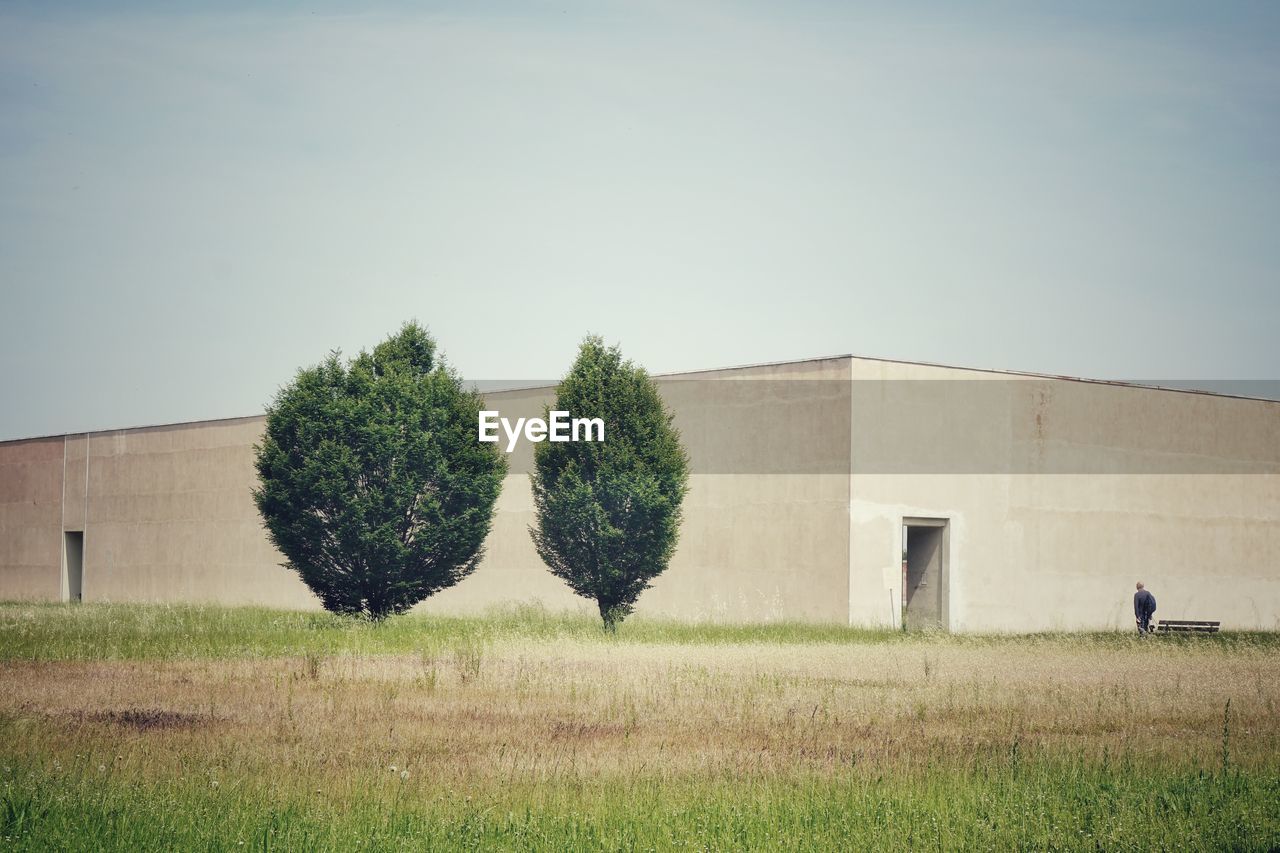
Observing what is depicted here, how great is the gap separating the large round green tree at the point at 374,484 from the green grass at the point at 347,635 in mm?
1255

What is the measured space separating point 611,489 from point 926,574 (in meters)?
9.38

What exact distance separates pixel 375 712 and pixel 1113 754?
818 centimetres

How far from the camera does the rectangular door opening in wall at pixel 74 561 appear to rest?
175 ft

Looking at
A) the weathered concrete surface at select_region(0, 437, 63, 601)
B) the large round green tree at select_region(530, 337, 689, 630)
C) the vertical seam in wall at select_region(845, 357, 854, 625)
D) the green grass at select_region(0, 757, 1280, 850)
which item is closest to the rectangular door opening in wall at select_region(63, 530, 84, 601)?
the weathered concrete surface at select_region(0, 437, 63, 601)

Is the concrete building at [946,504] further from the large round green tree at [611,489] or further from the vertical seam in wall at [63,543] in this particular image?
the vertical seam in wall at [63,543]

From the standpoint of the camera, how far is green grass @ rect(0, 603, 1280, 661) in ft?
80.5

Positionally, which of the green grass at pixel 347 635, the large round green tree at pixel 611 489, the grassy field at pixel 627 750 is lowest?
the green grass at pixel 347 635

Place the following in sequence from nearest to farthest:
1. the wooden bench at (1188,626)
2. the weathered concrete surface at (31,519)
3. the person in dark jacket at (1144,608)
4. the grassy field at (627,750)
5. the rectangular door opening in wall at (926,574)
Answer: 1. the grassy field at (627,750)
2. the rectangular door opening in wall at (926,574)
3. the person in dark jacket at (1144,608)
4. the wooden bench at (1188,626)
5. the weathered concrete surface at (31,519)

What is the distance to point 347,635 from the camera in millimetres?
Answer: 28219

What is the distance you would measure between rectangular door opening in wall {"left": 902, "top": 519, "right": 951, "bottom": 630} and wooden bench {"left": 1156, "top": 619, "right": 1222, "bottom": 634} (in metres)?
6.77

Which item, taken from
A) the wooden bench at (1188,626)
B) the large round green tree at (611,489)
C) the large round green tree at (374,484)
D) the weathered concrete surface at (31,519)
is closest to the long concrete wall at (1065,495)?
the wooden bench at (1188,626)

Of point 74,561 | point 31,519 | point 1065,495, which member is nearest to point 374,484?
point 1065,495

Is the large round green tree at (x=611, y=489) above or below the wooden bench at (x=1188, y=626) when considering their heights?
above

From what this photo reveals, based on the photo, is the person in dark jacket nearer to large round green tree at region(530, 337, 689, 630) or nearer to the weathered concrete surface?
large round green tree at region(530, 337, 689, 630)
